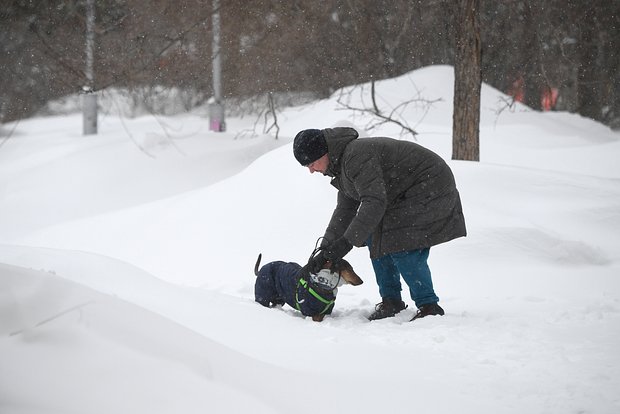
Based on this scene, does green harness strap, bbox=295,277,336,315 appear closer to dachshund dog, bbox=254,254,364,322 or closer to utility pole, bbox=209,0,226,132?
dachshund dog, bbox=254,254,364,322

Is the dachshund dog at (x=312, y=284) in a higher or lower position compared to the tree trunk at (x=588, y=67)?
lower

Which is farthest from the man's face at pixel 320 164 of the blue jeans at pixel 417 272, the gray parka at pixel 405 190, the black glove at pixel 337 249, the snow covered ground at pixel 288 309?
the snow covered ground at pixel 288 309

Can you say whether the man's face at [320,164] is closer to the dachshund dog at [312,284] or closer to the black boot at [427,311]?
the dachshund dog at [312,284]

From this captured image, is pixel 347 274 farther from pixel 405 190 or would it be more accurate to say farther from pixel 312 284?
pixel 405 190

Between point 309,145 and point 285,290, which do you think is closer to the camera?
point 309,145

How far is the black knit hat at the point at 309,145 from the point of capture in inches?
131

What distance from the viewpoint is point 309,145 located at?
11.0ft

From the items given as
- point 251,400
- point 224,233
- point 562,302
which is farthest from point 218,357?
point 224,233

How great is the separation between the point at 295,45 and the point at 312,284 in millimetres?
10872

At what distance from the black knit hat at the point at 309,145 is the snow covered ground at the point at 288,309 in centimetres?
98

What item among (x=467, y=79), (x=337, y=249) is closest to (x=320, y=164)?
(x=337, y=249)

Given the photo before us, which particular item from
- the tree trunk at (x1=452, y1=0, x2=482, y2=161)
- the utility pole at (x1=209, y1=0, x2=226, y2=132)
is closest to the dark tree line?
the tree trunk at (x1=452, y1=0, x2=482, y2=161)

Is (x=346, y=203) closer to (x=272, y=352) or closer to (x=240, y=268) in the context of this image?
(x=272, y=352)

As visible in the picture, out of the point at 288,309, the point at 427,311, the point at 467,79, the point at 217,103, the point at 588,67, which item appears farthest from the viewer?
the point at 588,67
